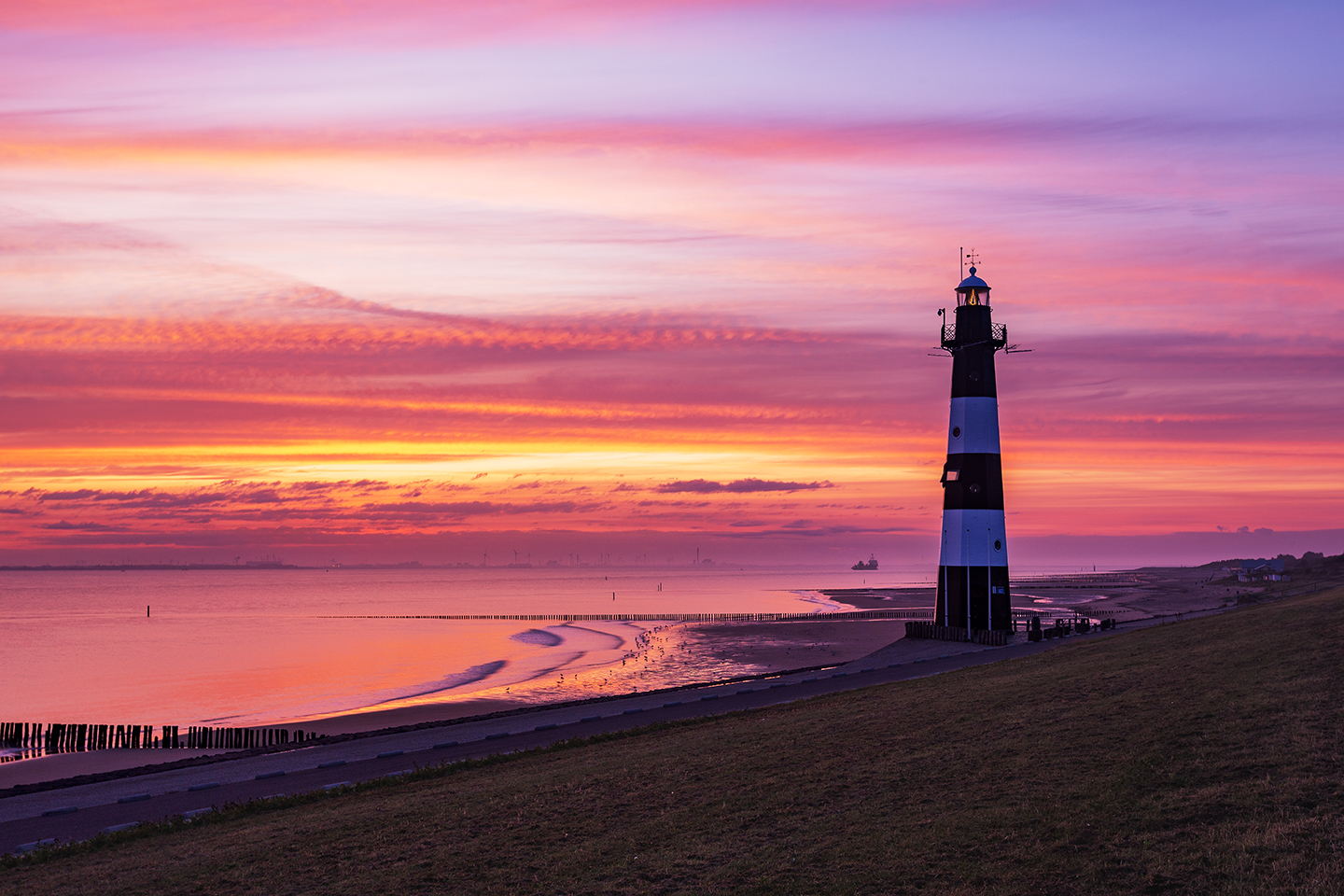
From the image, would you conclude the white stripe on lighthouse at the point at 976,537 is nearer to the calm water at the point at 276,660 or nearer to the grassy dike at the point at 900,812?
the calm water at the point at 276,660

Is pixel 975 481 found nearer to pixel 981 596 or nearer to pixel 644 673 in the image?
pixel 981 596

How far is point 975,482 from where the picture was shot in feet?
149

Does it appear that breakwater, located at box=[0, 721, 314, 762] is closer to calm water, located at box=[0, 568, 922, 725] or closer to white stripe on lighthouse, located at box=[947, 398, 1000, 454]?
calm water, located at box=[0, 568, 922, 725]

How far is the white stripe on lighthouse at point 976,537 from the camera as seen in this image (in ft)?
150

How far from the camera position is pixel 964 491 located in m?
45.8

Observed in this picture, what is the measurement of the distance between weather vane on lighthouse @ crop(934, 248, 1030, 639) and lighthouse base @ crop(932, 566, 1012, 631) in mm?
43

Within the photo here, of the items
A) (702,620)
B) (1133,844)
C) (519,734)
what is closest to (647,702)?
(519,734)

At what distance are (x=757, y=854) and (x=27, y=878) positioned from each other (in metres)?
11.2

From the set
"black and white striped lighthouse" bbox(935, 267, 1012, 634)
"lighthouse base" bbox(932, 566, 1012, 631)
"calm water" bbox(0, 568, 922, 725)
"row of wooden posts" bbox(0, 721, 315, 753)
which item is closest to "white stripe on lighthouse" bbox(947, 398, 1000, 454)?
"black and white striped lighthouse" bbox(935, 267, 1012, 634)

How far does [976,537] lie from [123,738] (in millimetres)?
37709

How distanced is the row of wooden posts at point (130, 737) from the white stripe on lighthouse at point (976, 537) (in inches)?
1135

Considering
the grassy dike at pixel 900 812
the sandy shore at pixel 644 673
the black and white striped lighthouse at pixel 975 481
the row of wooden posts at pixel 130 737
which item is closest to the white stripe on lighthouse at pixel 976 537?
the black and white striped lighthouse at pixel 975 481

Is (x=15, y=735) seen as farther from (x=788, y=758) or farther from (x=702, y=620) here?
(x=702, y=620)

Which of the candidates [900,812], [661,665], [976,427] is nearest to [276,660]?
[661,665]
